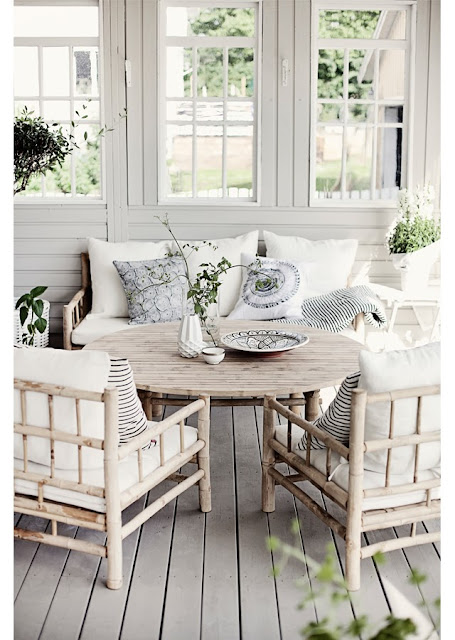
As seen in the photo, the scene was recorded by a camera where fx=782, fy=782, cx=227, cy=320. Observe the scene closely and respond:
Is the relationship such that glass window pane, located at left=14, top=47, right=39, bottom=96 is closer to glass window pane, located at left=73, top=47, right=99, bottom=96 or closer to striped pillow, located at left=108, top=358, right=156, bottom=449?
glass window pane, located at left=73, top=47, right=99, bottom=96

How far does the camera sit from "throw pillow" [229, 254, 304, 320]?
Answer: 5.29 meters

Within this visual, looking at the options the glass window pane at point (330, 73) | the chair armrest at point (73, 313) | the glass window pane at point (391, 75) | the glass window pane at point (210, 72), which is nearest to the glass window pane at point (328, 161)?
the glass window pane at point (330, 73)

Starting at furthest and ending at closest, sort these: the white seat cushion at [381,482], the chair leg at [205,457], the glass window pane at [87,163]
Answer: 1. the glass window pane at [87,163]
2. the chair leg at [205,457]
3. the white seat cushion at [381,482]

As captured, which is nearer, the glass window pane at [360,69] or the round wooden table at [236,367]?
the round wooden table at [236,367]

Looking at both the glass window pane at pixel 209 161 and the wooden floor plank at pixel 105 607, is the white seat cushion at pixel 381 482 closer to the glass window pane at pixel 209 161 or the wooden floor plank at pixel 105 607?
the wooden floor plank at pixel 105 607

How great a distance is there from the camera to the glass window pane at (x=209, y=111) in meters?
6.18

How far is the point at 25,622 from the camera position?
262 cm

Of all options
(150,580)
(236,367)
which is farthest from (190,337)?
(150,580)

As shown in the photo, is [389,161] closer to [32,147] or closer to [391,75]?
[391,75]

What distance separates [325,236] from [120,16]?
227cm

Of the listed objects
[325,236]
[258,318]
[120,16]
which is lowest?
[258,318]

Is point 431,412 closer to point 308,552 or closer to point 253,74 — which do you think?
point 308,552

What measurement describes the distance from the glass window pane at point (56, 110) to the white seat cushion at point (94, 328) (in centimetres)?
169
